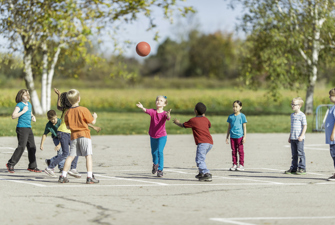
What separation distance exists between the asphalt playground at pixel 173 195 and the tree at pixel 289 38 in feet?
68.2

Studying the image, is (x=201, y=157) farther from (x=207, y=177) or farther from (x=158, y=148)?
(x=158, y=148)

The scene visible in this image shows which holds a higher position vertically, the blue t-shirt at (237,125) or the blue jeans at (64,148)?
the blue t-shirt at (237,125)

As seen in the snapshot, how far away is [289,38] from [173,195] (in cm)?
A: 2671

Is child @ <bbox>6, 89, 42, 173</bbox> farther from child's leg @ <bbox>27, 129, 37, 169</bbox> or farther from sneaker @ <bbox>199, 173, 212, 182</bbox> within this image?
sneaker @ <bbox>199, 173, 212, 182</bbox>

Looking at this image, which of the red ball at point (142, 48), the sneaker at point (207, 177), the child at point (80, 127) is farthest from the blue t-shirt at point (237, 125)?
the child at point (80, 127)

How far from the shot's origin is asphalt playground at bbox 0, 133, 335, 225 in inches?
250

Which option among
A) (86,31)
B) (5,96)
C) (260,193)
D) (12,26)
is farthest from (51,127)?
(5,96)

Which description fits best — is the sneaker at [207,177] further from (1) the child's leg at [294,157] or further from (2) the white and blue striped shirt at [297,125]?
(2) the white and blue striped shirt at [297,125]

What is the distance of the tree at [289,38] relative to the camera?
3275 centimetres

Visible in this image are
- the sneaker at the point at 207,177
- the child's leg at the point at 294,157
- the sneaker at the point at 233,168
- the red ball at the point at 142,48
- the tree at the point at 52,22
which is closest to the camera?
the sneaker at the point at 207,177

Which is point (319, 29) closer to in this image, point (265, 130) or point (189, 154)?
point (265, 130)

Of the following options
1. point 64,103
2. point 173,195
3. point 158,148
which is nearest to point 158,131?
point 158,148

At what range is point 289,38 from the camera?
32.9 meters

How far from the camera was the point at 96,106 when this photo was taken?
156ft
